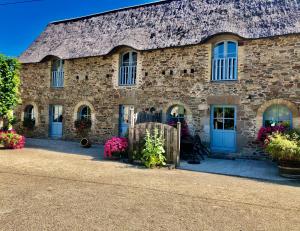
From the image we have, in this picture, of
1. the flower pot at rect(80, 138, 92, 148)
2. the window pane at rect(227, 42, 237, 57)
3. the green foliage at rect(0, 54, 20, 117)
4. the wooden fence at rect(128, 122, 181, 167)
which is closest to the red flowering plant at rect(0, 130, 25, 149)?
the green foliage at rect(0, 54, 20, 117)

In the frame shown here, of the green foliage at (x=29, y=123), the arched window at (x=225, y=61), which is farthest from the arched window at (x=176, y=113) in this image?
the green foliage at (x=29, y=123)

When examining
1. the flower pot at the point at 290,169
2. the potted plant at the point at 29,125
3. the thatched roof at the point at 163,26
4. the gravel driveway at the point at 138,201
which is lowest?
the gravel driveway at the point at 138,201

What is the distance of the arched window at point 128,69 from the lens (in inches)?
475

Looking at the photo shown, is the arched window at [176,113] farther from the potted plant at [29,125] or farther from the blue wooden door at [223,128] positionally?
the potted plant at [29,125]

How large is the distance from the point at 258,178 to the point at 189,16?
7.61 metres

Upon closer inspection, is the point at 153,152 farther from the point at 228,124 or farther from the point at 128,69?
the point at 128,69

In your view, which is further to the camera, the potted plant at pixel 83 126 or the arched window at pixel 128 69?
the potted plant at pixel 83 126

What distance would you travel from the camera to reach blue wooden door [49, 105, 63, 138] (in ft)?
46.1

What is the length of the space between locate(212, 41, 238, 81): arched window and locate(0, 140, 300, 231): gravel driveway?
4645 mm

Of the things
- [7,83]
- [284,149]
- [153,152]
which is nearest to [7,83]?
[7,83]

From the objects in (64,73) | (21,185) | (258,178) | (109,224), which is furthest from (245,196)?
(64,73)

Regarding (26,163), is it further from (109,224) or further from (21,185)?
(109,224)

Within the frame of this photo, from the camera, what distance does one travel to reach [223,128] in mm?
10180

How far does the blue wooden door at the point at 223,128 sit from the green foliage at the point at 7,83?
8.10 meters
